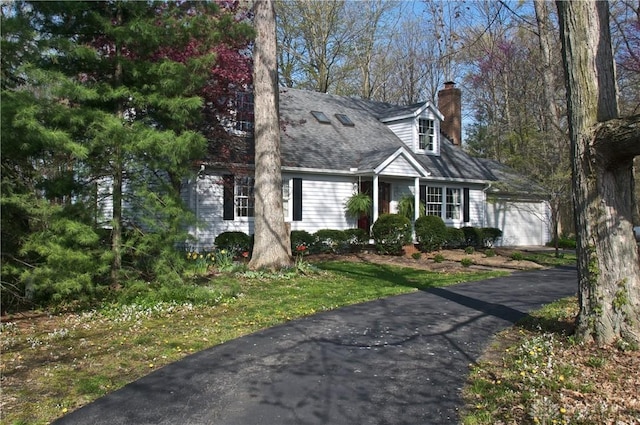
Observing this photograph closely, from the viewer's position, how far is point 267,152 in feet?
43.3

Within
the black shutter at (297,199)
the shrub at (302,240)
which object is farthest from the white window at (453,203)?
the shrub at (302,240)

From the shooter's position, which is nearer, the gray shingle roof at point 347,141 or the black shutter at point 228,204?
the black shutter at point 228,204

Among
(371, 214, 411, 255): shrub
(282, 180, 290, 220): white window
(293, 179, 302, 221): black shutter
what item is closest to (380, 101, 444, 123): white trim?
(371, 214, 411, 255): shrub

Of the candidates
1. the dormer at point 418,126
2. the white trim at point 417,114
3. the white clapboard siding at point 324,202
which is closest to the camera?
the white clapboard siding at point 324,202

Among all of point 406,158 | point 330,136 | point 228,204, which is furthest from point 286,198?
point 406,158

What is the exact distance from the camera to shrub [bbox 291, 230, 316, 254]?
1738 cm

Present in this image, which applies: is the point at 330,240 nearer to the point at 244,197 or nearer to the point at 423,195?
the point at 244,197

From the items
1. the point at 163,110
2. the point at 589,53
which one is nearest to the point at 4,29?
the point at 163,110

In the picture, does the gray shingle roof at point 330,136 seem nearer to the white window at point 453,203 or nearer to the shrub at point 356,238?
the shrub at point 356,238

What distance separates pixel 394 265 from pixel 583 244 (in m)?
9.82

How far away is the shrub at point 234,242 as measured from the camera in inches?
637

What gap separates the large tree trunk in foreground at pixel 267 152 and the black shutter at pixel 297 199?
509cm

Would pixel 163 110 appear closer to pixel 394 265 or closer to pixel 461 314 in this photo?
pixel 461 314

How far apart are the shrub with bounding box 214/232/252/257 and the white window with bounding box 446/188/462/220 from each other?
415 inches
